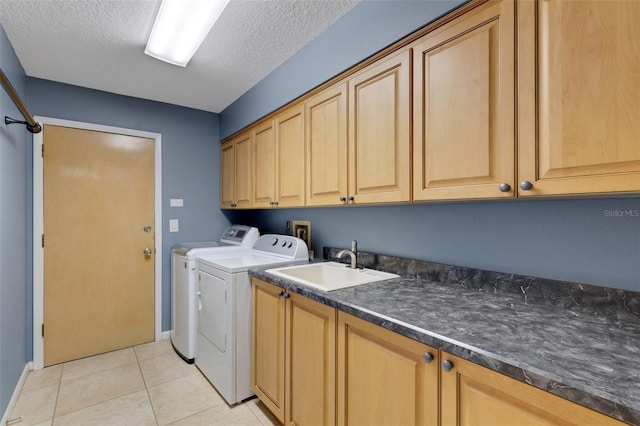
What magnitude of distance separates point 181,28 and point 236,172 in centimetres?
145

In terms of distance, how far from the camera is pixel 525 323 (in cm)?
→ 98

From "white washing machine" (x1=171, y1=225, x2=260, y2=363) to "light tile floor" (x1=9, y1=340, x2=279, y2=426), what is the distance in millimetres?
172

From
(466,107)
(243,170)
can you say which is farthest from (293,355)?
(243,170)

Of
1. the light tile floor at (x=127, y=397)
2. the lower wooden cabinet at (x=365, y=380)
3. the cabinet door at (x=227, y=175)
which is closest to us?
the lower wooden cabinet at (x=365, y=380)

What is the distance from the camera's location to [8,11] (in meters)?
1.66

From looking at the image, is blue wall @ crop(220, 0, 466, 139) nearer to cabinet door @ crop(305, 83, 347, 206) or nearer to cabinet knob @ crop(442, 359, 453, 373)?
cabinet door @ crop(305, 83, 347, 206)

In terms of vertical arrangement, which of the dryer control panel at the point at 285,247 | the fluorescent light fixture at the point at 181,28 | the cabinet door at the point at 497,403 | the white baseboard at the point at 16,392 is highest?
the fluorescent light fixture at the point at 181,28

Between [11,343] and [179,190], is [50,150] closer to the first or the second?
[179,190]

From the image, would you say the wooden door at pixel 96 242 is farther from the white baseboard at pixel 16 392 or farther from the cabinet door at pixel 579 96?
the cabinet door at pixel 579 96

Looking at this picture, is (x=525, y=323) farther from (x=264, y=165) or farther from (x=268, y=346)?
(x=264, y=165)

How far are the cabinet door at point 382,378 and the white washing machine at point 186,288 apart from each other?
65.1 inches

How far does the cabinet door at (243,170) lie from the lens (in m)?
2.77

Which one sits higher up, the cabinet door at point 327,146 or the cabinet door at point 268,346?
the cabinet door at point 327,146

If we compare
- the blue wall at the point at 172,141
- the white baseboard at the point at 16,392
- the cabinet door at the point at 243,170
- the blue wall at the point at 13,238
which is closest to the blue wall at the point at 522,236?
the cabinet door at the point at 243,170
